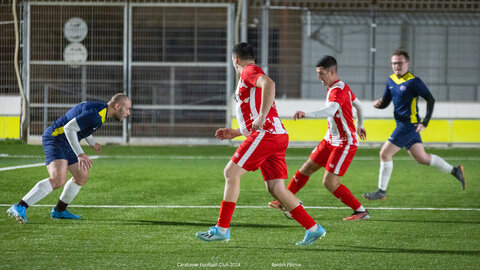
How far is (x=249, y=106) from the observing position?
5594 millimetres

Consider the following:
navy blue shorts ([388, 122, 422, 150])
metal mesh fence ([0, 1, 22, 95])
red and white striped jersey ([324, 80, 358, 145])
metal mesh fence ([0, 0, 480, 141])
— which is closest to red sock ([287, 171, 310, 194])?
red and white striped jersey ([324, 80, 358, 145])

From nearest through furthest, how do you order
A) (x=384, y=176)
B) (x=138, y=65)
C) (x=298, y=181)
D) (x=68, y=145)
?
(x=68, y=145), (x=298, y=181), (x=384, y=176), (x=138, y=65)

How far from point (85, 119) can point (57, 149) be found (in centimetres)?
58

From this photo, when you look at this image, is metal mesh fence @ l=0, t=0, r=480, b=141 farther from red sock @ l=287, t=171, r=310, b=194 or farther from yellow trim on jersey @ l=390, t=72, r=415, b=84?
red sock @ l=287, t=171, r=310, b=194

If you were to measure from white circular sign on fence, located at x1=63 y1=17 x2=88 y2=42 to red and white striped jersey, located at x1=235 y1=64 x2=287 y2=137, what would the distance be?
620 inches

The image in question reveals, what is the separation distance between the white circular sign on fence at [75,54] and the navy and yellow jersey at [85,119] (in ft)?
46.2

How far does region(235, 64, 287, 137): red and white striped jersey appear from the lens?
5.49m

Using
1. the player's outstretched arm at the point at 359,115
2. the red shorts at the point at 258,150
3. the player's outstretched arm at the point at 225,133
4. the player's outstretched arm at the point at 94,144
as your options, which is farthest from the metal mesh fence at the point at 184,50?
the red shorts at the point at 258,150

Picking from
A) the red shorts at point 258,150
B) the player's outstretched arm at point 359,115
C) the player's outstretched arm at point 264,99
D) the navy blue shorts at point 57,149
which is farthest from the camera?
the player's outstretched arm at point 359,115

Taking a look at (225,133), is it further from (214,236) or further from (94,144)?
(94,144)

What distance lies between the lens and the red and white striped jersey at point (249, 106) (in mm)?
5488

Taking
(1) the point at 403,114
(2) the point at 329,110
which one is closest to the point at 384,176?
(1) the point at 403,114

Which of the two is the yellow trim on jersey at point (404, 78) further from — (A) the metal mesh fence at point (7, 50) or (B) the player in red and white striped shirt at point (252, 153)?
(A) the metal mesh fence at point (7, 50)

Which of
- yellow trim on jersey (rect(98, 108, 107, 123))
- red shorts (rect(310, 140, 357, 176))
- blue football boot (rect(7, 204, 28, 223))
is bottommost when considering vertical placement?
blue football boot (rect(7, 204, 28, 223))
